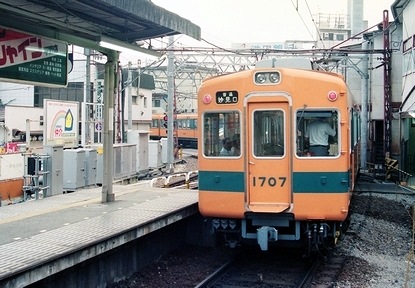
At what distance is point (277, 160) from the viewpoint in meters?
7.25

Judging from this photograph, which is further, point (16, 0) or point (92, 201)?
point (92, 201)

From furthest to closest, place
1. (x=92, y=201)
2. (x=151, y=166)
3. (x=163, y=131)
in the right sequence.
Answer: (x=163, y=131) < (x=151, y=166) < (x=92, y=201)

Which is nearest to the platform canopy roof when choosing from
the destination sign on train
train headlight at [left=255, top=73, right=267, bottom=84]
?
the destination sign on train

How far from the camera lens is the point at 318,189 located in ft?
23.2

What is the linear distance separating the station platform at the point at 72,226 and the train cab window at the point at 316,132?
2.32 meters

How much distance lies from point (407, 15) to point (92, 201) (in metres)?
13.7

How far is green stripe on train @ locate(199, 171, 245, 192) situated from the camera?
7.34 metres

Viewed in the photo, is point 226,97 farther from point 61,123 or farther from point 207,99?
point 61,123

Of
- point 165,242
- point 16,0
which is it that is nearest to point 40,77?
point 16,0

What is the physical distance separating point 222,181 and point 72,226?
232cm

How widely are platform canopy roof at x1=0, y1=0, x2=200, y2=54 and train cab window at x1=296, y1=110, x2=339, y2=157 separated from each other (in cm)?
248

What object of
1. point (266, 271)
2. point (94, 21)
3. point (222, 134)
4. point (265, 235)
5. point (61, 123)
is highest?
point (94, 21)

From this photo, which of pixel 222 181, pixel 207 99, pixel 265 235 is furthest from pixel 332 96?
pixel 265 235

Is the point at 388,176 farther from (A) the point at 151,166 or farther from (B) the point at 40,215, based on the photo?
(B) the point at 40,215
